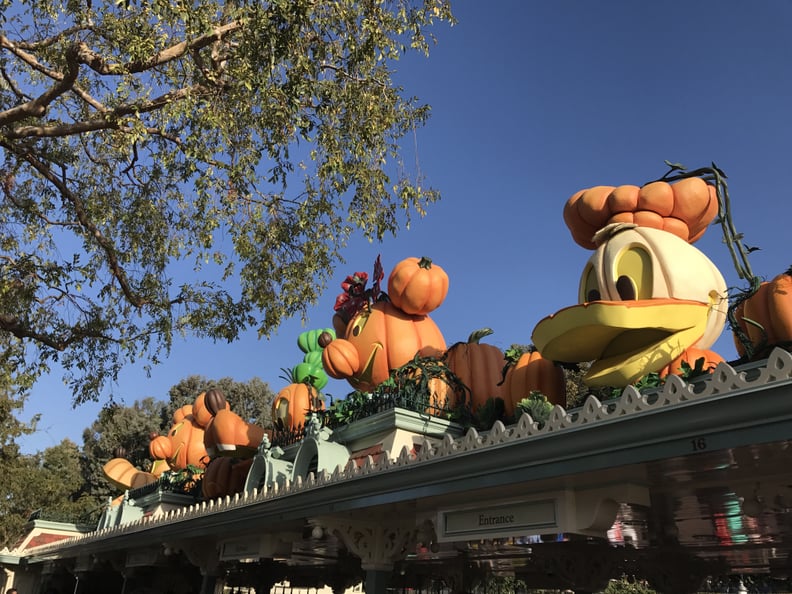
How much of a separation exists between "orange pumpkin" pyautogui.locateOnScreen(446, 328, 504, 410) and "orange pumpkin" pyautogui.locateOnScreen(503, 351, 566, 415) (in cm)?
69

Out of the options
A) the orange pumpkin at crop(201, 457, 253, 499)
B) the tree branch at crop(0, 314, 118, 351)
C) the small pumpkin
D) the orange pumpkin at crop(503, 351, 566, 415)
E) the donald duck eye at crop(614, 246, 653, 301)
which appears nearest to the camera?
the donald duck eye at crop(614, 246, 653, 301)

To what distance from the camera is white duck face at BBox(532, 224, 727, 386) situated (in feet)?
28.6

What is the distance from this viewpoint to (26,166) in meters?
13.0

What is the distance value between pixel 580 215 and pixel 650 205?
3.82ft

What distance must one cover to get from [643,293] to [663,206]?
180 cm

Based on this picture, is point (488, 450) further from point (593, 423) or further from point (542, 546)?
point (542, 546)

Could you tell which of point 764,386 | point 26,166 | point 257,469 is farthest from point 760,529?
point 26,166

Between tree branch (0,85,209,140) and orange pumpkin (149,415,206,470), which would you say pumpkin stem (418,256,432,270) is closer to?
tree branch (0,85,209,140)

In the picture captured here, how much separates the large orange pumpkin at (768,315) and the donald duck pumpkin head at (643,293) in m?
0.62

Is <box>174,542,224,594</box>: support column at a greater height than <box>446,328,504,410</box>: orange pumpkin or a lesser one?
lesser

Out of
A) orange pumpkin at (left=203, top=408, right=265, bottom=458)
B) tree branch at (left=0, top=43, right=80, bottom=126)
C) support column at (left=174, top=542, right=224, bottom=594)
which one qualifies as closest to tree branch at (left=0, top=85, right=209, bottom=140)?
tree branch at (left=0, top=43, right=80, bottom=126)

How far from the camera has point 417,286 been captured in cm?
1377

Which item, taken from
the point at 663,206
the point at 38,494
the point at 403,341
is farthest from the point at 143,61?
the point at 38,494

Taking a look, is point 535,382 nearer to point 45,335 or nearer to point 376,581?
point 376,581
